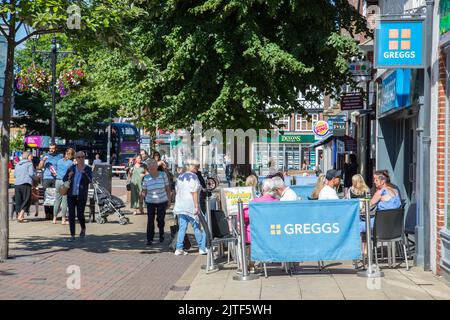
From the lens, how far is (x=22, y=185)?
17375mm

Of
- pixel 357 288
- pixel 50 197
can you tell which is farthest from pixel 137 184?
pixel 357 288

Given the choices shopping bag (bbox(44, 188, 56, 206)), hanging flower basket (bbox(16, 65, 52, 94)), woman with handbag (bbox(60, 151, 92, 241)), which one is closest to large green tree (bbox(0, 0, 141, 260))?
woman with handbag (bbox(60, 151, 92, 241))

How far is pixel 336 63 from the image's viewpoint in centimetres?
1686

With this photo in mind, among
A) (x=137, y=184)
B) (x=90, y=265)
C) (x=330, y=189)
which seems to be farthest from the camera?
(x=137, y=184)

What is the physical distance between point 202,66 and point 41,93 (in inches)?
1565

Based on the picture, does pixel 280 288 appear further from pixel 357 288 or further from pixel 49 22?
pixel 49 22

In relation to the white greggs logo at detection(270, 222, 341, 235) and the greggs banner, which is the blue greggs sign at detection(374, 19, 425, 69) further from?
the white greggs logo at detection(270, 222, 341, 235)

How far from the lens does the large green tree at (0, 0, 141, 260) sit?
10852 mm

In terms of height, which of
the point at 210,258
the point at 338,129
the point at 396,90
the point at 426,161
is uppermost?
the point at 396,90

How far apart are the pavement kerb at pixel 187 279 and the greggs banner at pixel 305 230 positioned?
1.01 m

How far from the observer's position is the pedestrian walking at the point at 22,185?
17312mm

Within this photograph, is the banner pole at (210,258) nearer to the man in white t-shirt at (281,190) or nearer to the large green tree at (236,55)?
the man in white t-shirt at (281,190)

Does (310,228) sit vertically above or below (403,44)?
below

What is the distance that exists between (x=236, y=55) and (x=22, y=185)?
6165 mm
